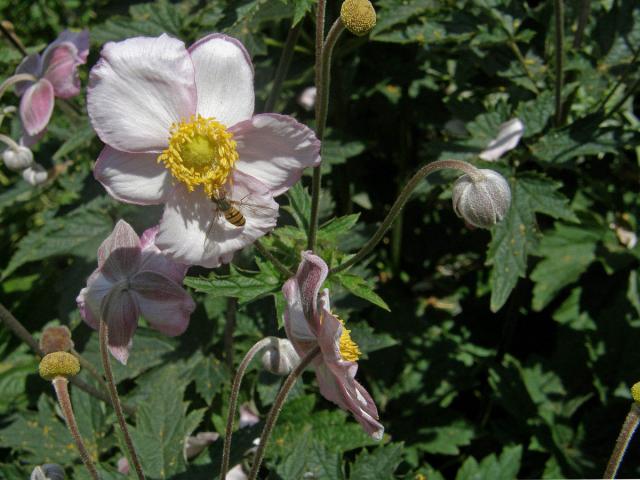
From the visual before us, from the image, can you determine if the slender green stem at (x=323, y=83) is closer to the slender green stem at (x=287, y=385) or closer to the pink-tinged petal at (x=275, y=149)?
the pink-tinged petal at (x=275, y=149)

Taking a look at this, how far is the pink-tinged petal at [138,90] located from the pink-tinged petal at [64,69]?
0.83 meters

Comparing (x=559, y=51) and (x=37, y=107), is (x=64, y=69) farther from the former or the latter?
(x=559, y=51)

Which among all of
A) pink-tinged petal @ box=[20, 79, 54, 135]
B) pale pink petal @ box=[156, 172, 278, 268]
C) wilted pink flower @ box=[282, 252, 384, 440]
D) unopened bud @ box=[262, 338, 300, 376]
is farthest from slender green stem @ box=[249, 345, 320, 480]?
pink-tinged petal @ box=[20, 79, 54, 135]

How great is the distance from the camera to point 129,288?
5.42 feet

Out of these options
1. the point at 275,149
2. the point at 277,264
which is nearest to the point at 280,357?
the point at 277,264

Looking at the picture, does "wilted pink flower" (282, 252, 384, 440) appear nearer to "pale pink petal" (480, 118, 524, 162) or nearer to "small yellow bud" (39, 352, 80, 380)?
"small yellow bud" (39, 352, 80, 380)

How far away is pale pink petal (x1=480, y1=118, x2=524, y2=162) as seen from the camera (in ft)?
7.64

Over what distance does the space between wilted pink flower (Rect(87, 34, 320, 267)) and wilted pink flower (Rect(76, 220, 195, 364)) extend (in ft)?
0.35

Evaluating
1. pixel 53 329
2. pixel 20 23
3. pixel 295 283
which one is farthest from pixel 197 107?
pixel 20 23

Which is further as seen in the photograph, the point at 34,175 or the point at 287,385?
the point at 34,175

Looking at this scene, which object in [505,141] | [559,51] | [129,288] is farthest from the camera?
[505,141]

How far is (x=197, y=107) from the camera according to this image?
1631mm

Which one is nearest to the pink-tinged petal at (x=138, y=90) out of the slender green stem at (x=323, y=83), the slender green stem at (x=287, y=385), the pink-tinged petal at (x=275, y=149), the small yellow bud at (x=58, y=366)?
the pink-tinged petal at (x=275, y=149)

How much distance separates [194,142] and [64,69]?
943 mm
